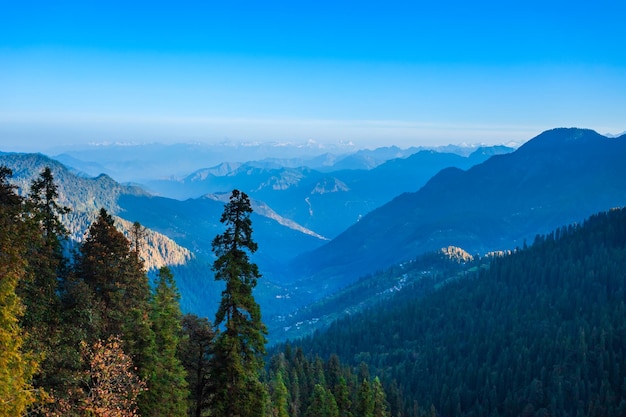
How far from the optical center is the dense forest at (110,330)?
33719 millimetres

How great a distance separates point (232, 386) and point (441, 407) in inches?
6707

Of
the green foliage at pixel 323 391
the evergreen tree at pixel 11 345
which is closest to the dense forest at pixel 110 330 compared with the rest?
the evergreen tree at pixel 11 345

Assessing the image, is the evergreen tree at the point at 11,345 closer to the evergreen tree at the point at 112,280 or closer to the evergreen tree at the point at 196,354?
the evergreen tree at the point at 112,280

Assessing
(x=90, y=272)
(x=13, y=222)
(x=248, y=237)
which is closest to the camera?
(x=248, y=237)

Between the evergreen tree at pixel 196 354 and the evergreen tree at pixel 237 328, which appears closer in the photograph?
the evergreen tree at pixel 237 328

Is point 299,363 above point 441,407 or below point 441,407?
above

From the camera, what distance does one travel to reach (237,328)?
42.7 m

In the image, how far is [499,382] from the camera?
7830 inches

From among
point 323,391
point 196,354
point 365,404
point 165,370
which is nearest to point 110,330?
point 165,370

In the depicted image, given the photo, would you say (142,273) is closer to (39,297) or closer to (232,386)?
(39,297)

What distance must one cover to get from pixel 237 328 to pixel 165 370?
11.7 metres

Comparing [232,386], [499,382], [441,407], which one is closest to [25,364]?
[232,386]

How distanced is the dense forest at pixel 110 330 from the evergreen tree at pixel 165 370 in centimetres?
11

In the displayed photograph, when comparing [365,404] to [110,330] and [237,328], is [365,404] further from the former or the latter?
[237,328]
